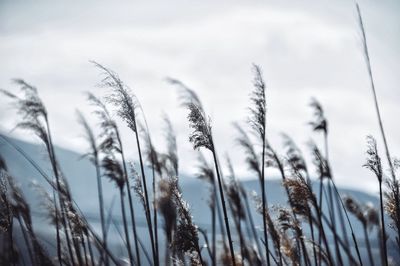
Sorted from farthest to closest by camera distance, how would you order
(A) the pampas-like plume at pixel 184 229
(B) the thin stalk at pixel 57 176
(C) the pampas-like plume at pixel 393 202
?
(B) the thin stalk at pixel 57 176 → (C) the pampas-like plume at pixel 393 202 → (A) the pampas-like plume at pixel 184 229

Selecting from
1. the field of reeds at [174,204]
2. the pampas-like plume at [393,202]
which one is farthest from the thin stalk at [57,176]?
the pampas-like plume at [393,202]

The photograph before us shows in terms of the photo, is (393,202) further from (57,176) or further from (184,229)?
(57,176)

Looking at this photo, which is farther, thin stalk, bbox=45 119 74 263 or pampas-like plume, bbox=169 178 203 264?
thin stalk, bbox=45 119 74 263

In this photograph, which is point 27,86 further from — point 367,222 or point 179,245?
point 367,222

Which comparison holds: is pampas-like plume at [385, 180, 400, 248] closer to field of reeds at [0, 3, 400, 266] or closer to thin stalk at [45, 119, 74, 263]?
field of reeds at [0, 3, 400, 266]

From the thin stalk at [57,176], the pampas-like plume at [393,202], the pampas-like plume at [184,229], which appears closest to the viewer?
the pampas-like plume at [184,229]

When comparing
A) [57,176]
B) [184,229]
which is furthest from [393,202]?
[57,176]

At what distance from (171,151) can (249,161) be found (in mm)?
1097

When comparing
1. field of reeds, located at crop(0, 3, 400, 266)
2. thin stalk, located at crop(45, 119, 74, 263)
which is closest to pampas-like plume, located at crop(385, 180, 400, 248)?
field of reeds, located at crop(0, 3, 400, 266)

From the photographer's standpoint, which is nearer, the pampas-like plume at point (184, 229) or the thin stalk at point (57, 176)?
the pampas-like plume at point (184, 229)

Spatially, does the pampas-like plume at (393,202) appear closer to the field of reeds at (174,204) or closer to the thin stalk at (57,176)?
the field of reeds at (174,204)

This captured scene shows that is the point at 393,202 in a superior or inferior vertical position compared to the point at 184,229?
superior

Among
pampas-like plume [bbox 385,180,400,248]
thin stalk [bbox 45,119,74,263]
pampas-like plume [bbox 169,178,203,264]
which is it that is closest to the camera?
pampas-like plume [bbox 169,178,203,264]

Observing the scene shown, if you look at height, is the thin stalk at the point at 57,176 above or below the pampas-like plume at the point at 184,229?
above
